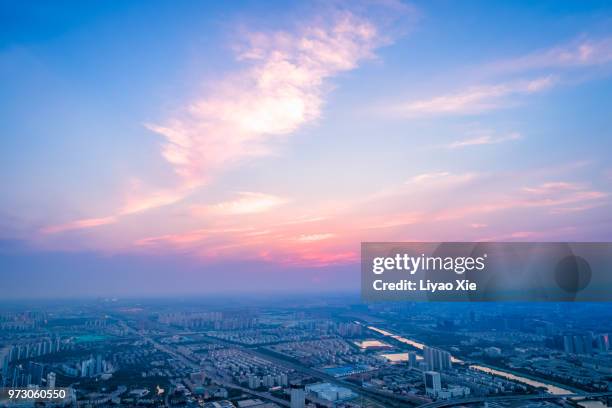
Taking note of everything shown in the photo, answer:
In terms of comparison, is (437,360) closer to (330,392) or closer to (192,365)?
(330,392)

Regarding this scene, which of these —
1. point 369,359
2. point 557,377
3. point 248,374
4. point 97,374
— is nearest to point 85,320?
point 97,374

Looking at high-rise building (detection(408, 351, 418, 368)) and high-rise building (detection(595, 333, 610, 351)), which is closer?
high-rise building (detection(408, 351, 418, 368))

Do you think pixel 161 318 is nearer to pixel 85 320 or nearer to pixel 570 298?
pixel 85 320

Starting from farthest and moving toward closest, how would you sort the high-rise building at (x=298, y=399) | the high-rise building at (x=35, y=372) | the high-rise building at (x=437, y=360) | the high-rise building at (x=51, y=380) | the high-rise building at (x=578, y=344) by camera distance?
the high-rise building at (x=578, y=344) → the high-rise building at (x=437, y=360) → the high-rise building at (x=35, y=372) → the high-rise building at (x=51, y=380) → the high-rise building at (x=298, y=399)

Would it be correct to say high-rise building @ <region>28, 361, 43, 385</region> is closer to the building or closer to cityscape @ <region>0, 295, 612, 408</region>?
cityscape @ <region>0, 295, 612, 408</region>

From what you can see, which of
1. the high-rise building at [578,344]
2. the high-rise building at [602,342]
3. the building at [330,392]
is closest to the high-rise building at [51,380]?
the building at [330,392]

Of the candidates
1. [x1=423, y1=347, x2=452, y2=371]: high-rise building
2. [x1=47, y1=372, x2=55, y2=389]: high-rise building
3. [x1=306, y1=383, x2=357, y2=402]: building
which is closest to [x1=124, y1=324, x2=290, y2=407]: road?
[x1=306, y1=383, x2=357, y2=402]: building

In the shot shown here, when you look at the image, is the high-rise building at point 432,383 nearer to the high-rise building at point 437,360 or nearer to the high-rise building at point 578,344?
the high-rise building at point 437,360
